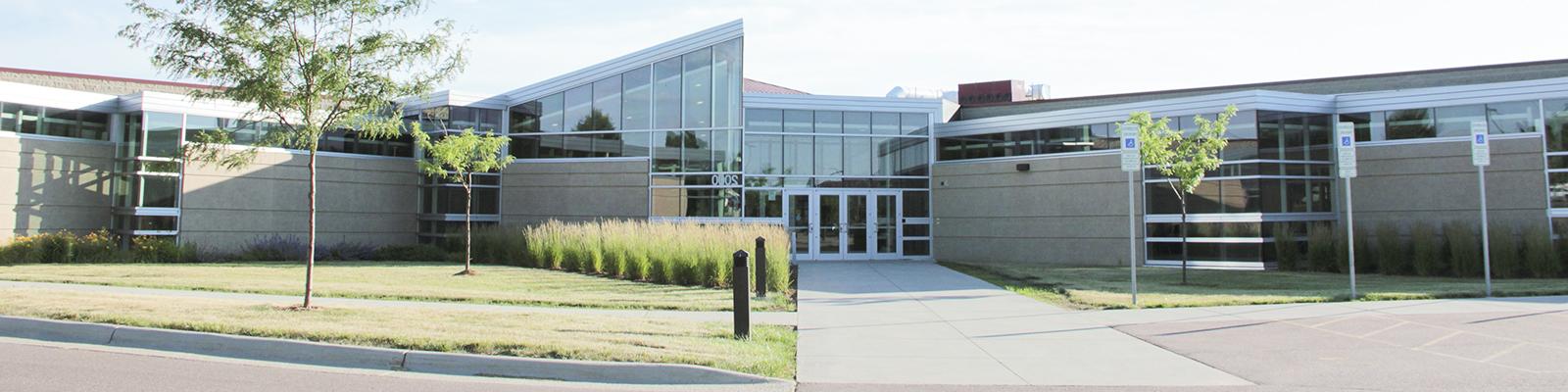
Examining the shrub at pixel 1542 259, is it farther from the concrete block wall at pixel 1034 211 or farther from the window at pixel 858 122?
the window at pixel 858 122

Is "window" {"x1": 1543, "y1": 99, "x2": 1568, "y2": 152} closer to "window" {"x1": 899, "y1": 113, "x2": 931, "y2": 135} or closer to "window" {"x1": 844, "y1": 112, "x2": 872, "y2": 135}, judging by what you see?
"window" {"x1": 899, "y1": 113, "x2": 931, "y2": 135}

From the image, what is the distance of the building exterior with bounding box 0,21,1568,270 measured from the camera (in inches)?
757

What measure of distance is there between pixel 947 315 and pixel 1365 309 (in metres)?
5.38

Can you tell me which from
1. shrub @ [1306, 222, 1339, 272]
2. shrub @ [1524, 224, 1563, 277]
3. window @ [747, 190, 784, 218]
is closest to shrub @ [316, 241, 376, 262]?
window @ [747, 190, 784, 218]

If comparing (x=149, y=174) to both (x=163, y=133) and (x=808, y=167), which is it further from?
(x=808, y=167)

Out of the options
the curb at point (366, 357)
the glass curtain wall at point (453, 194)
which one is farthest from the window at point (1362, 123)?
the glass curtain wall at point (453, 194)

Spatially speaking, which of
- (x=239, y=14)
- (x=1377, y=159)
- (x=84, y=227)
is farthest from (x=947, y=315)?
(x=84, y=227)

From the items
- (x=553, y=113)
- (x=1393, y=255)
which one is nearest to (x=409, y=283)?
(x=553, y=113)

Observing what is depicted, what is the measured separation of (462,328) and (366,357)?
140 centimetres

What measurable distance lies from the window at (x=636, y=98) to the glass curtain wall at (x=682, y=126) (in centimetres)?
2

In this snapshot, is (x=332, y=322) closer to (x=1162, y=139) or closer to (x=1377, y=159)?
(x=1162, y=139)

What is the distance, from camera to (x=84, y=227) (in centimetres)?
2136

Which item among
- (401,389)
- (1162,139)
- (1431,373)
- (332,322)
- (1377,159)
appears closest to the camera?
(401,389)

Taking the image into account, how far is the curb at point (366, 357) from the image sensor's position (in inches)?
285
